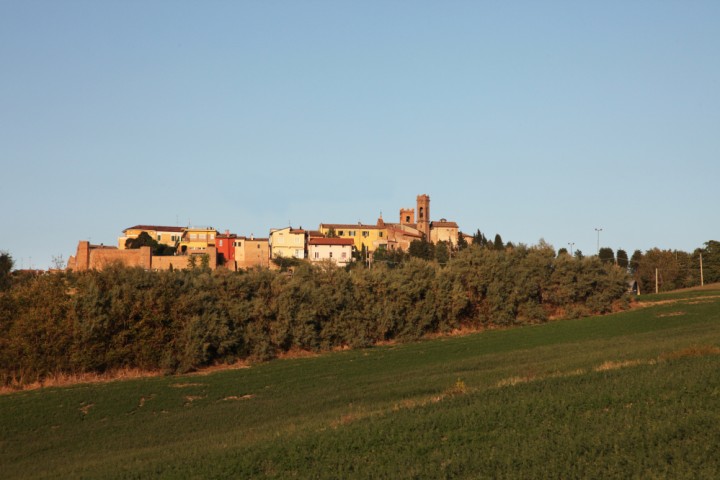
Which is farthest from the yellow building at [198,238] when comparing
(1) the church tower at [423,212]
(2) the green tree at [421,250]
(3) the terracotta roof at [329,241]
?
(1) the church tower at [423,212]

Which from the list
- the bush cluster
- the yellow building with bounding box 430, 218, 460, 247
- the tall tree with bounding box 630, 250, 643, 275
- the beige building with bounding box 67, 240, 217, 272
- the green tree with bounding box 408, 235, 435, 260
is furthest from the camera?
the yellow building with bounding box 430, 218, 460, 247

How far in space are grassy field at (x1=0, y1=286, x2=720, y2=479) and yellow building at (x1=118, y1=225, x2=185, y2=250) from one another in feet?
347

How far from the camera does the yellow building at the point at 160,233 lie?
142m

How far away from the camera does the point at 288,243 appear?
138250mm

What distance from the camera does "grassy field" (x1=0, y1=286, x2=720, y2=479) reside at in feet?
50.9

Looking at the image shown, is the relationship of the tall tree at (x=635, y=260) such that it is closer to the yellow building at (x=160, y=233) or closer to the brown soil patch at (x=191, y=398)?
the yellow building at (x=160, y=233)

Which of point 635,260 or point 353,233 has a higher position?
point 353,233

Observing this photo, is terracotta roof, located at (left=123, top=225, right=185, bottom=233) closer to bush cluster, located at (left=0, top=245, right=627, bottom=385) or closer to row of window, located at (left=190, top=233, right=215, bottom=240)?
row of window, located at (left=190, top=233, right=215, bottom=240)

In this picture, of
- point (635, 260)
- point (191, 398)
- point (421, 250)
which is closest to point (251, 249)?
point (421, 250)

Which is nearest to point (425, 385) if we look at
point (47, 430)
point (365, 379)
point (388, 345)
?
point (365, 379)

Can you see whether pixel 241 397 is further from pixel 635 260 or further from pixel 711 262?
pixel 635 260

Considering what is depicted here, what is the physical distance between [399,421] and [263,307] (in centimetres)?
3063

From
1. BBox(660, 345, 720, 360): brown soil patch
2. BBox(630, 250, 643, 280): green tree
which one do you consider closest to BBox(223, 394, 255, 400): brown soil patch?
BBox(660, 345, 720, 360): brown soil patch

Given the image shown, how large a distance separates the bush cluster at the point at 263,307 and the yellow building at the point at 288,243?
236 feet
